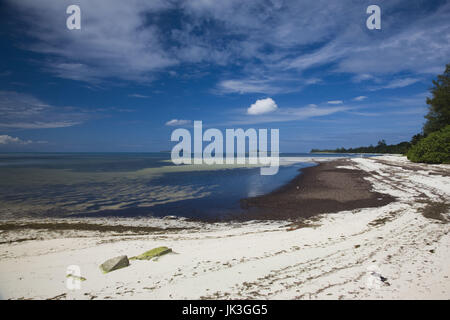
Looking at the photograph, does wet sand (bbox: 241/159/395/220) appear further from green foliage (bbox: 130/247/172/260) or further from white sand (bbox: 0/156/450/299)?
green foliage (bbox: 130/247/172/260)

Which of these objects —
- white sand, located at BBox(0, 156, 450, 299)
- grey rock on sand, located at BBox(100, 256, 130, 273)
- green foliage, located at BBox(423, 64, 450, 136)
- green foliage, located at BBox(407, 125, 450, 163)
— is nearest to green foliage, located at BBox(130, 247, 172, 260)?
white sand, located at BBox(0, 156, 450, 299)

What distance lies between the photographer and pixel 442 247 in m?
5.68

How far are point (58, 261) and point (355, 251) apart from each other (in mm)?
7783

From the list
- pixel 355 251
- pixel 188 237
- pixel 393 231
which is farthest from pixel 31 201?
pixel 393 231

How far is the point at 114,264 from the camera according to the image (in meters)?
5.05

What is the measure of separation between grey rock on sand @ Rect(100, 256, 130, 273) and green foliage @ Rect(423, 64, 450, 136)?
58.1 meters

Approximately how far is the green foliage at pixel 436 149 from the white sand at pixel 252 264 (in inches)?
1461

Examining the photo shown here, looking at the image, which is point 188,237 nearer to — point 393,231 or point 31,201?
point 393,231

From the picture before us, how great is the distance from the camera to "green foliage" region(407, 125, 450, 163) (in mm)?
33969

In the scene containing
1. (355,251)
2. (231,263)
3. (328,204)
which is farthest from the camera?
(328,204)

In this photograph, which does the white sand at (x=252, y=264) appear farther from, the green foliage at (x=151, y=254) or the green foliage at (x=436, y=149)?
the green foliage at (x=436, y=149)

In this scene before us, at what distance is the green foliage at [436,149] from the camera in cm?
3397
